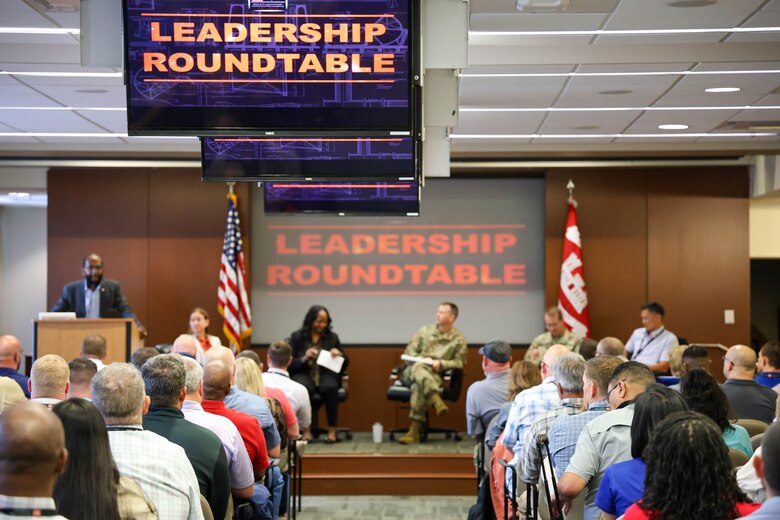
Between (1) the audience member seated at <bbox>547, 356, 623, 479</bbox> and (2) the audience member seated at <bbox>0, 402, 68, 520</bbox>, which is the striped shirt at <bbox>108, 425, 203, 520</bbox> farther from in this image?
(1) the audience member seated at <bbox>547, 356, 623, 479</bbox>

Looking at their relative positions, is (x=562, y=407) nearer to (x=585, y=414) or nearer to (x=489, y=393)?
(x=585, y=414)

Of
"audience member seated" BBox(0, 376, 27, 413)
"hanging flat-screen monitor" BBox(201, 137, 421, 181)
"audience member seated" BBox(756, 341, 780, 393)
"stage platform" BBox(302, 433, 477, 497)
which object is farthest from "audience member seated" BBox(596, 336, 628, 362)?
"audience member seated" BBox(0, 376, 27, 413)

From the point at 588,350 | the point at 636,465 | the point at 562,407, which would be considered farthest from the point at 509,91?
the point at 636,465

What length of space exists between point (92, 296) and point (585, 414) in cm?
686

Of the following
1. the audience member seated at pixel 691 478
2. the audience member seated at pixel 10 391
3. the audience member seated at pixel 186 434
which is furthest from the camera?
the audience member seated at pixel 10 391

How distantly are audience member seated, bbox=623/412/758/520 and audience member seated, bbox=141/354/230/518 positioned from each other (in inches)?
75.6

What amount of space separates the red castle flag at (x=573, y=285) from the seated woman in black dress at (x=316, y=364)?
8.57 ft

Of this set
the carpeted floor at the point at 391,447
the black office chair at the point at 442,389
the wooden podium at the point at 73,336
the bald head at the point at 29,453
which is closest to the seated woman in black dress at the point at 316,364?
the carpeted floor at the point at 391,447

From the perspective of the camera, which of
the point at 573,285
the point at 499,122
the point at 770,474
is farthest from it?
the point at 573,285

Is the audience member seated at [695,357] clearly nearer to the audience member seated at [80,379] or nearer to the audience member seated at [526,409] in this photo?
the audience member seated at [526,409]

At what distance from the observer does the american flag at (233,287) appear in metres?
11.8

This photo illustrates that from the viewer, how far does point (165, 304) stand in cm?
1245

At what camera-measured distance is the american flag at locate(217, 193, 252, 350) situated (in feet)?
38.7

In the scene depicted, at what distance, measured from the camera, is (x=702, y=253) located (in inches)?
484
